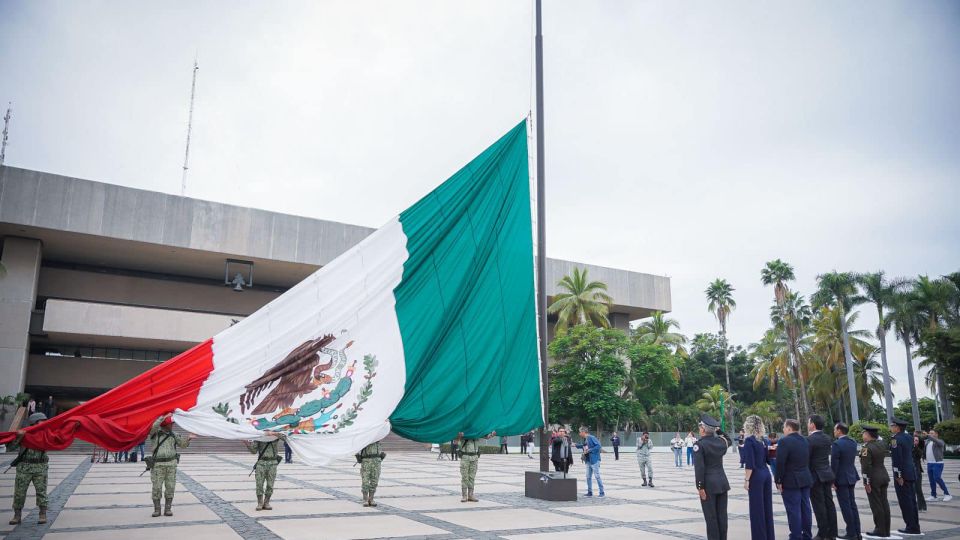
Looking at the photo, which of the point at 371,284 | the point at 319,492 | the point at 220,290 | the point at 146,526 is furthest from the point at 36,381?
the point at 371,284

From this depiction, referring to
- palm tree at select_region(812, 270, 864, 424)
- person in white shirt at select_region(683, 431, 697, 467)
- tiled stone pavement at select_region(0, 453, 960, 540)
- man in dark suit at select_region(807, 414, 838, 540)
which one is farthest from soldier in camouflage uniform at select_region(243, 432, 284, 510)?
palm tree at select_region(812, 270, 864, 424)

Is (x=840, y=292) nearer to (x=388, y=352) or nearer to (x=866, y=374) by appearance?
(x=866, y=374)

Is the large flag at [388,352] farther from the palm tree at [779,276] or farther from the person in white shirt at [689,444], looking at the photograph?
the palm tree at [779,276]

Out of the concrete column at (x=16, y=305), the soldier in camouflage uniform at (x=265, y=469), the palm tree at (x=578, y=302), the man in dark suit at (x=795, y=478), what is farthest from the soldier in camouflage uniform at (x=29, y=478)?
the palm tree at (x=578, y=302)

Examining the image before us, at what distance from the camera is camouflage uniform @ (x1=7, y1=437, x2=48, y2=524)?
8461 millimetres

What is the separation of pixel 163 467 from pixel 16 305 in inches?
1050

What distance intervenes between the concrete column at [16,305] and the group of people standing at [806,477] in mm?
31696

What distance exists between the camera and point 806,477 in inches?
294

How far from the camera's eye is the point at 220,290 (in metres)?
38.5

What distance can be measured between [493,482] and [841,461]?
8583 millimetres

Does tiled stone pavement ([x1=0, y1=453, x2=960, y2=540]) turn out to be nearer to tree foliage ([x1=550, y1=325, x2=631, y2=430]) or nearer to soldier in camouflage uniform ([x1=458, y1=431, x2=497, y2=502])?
soldier in camouflage uniform ([x1=458, y1=431, x2=497, y2=502])

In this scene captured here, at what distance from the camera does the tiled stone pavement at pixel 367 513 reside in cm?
799

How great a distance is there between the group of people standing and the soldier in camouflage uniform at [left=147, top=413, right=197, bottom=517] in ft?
23.6

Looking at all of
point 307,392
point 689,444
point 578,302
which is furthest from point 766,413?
point 307,392
